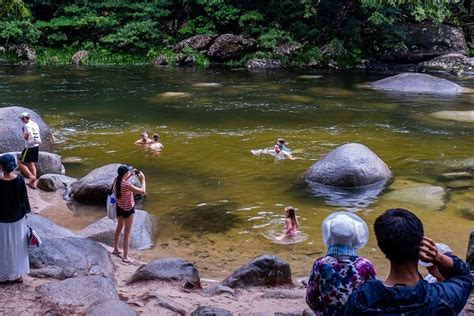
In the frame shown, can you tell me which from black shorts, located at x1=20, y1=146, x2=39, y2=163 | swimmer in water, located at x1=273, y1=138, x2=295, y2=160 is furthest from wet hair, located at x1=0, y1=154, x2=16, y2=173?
swimmer in water, located at x1=273, y1=138, x2=295, y2=160

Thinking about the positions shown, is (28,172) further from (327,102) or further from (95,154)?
(327,102)

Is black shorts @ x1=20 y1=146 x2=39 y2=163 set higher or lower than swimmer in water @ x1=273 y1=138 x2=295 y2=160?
higher

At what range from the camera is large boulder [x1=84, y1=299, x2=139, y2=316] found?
4730 mm

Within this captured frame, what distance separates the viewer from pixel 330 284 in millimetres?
3334

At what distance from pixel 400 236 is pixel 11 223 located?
4262mm

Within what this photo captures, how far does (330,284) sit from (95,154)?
10353 millimetres

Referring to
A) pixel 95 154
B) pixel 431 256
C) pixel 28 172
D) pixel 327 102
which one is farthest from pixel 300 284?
pixel 327 102

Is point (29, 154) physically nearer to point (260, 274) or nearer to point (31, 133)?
point (31, 133)

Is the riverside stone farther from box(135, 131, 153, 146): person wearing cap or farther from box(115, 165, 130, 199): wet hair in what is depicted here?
box(135, 131, 153, 146): person wearing cap

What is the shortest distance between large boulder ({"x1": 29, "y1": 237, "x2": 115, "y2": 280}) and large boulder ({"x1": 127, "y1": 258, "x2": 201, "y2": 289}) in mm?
546

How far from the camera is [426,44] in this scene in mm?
27938

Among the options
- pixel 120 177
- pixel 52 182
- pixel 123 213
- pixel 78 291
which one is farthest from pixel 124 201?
pixel 52 182

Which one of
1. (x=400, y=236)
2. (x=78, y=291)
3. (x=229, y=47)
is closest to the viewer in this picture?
(x=400, y=236)

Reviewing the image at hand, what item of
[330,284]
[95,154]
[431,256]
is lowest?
[95,154]
